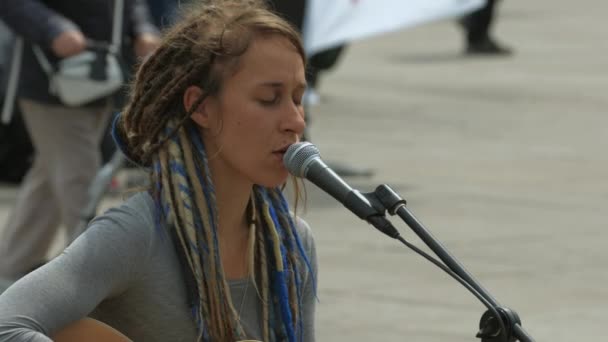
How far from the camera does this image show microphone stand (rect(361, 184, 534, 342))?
2648mm

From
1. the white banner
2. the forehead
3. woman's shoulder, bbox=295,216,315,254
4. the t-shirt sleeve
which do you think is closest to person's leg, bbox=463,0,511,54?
the white banner

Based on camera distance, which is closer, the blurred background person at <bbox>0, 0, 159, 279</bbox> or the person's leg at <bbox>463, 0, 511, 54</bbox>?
the blurred background person at <bbox>0, 0, 159, 279</bbox>

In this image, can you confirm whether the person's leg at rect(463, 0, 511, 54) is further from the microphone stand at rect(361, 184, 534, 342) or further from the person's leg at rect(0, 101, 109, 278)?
the microphone stand at rect(361, 184, 534, 342)

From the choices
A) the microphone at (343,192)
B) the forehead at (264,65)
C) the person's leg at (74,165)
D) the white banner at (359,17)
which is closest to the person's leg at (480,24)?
the white banner at (359,17)

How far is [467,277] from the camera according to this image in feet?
8.70

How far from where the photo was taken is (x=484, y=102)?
13.6m

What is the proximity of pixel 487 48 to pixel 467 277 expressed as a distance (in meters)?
14.7

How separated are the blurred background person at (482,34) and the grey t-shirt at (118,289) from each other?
14.1m

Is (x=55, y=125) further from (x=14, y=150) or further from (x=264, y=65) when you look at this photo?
(x=264, y=65)

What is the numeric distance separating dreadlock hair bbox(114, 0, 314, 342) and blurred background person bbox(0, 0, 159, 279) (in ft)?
10.3

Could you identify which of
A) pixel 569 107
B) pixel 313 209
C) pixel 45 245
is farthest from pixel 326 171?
pixel 569 107

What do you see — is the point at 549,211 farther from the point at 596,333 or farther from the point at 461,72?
the point at 461,72

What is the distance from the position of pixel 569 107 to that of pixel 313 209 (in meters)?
5.10

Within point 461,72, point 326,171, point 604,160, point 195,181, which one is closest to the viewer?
point 326,171
